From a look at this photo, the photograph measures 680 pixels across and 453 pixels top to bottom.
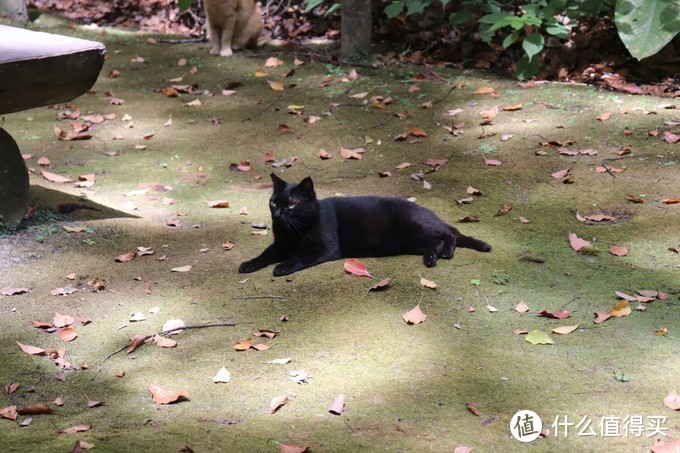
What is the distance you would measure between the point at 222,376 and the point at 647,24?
5019 mm

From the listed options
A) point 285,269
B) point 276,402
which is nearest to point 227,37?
point 285,269

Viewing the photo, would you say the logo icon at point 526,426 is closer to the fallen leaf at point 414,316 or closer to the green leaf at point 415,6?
the fallen leaf at point 414,316

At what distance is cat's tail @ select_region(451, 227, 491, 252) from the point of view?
4.23m

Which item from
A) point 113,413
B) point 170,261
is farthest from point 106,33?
point 113,413

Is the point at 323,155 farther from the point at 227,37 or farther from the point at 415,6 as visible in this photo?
the point at 227,37

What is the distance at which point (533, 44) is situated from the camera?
693 centimetres

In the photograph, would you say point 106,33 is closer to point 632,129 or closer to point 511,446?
point 632,129

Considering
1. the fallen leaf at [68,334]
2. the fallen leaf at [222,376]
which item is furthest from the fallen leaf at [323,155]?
the fallen leaf at [222,376]

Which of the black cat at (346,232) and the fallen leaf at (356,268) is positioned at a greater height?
the black cat at (346,232)

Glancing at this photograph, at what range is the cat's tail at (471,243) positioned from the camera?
4.23 metres

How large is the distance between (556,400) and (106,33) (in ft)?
25.4

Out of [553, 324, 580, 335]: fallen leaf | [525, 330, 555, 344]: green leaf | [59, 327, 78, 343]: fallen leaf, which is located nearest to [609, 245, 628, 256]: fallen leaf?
[553, 324, 580, 335]: fallen leaf

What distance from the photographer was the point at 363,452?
2568 millimetres

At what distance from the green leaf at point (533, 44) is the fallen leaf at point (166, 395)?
16.8 feet
